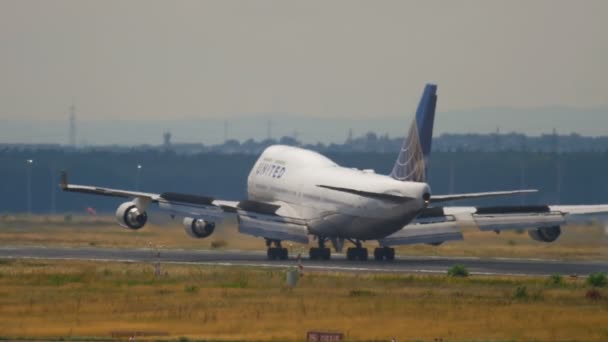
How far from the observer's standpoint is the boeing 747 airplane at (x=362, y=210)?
75.2 m

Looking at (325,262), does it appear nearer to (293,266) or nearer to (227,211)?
(293,266)

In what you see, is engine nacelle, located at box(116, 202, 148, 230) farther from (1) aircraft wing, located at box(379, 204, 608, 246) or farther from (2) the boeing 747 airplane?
(1) aircraft wing, located at box(379, 204, 608, 246)

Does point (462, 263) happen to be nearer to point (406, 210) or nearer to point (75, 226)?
point (406, 210)

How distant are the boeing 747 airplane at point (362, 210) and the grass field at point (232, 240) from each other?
2.49 m

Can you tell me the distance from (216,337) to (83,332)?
4.18 metres

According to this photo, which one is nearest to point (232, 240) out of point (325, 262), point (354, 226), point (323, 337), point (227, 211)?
point (227, 211)

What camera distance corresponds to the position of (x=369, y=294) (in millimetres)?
56281

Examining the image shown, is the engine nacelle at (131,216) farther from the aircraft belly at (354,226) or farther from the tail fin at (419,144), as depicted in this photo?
the tail fin at (419,144)

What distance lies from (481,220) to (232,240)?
17.6 m

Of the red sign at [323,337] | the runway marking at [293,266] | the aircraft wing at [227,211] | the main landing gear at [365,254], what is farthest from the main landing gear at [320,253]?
the red sign at [323,337]

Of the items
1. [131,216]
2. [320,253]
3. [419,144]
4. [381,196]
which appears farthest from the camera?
[131,216]

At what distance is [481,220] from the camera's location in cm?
8031

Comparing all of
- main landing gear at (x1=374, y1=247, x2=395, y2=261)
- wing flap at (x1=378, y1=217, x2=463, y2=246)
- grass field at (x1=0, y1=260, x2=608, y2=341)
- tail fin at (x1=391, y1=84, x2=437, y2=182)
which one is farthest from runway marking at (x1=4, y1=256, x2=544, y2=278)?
main landing gear at (x1=374, y1=247, x2=395, y2=261)

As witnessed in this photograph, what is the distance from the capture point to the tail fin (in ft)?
247
